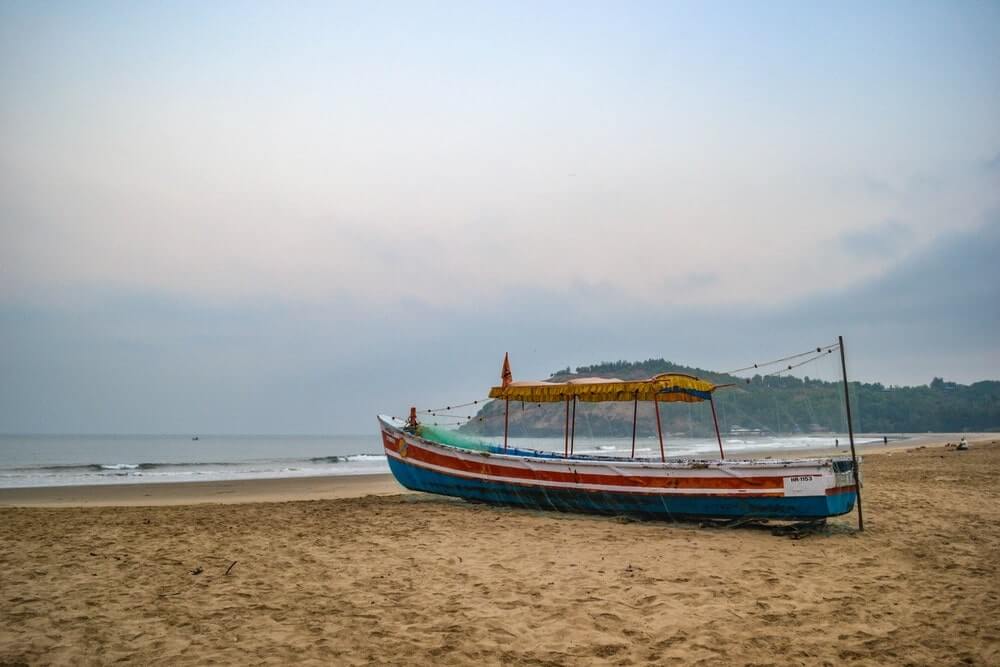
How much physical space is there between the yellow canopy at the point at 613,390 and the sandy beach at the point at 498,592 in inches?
115

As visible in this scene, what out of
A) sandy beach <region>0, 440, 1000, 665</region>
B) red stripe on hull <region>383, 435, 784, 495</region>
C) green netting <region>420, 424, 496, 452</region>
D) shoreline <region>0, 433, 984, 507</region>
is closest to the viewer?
sandy beach <region>0, 440, 1000, 665</region>

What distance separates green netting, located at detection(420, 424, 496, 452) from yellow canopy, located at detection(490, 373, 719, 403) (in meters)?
1.95

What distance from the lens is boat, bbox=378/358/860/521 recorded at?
10961 mm

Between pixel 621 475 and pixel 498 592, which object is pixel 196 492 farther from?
pixel 498 592

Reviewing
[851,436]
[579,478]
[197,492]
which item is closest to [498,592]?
[579,478]

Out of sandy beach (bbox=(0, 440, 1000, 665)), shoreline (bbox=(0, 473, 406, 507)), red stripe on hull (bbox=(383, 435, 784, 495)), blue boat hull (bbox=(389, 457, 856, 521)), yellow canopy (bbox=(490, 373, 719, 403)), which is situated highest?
yellow canopy (bbox=(490, 373, 719, 403))

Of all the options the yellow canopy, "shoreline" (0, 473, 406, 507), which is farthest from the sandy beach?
"shoreline" (0, 473, 406, 507)

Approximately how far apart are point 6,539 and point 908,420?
123 m

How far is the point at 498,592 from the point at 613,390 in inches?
300

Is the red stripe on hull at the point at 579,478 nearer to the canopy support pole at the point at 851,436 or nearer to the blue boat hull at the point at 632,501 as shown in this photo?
the blue boat hull at the point at 632,501

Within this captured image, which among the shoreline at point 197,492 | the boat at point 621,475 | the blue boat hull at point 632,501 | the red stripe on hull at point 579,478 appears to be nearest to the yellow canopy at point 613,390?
the boat at point 621,475

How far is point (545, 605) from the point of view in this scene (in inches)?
260

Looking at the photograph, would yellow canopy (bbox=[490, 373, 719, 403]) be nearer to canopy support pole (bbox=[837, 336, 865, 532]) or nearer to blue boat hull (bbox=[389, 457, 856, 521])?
blue boat hull (bbox=[389, 457, 856, 521])

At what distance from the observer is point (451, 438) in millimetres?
16719
